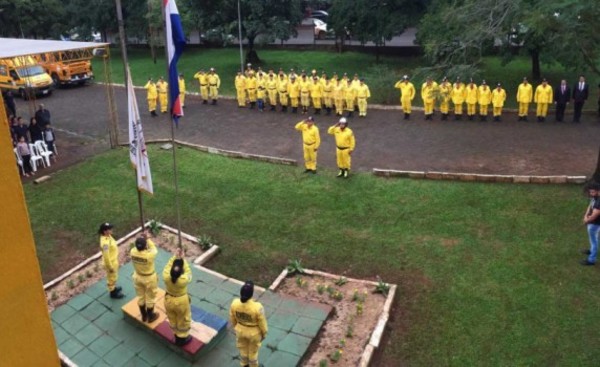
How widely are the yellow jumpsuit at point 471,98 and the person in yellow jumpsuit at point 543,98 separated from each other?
192cm

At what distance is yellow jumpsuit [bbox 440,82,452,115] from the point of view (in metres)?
16.1

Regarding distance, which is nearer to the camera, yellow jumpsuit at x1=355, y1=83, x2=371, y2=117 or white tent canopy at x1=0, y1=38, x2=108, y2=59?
white tent canopy at x1=0, y1=38, x2=108, y2=59

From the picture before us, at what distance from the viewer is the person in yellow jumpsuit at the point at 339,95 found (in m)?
19.0

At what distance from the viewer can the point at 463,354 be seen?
297 inches

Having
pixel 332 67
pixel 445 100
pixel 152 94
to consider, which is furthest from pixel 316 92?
pixel 332 67

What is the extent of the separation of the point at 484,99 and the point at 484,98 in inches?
1.3

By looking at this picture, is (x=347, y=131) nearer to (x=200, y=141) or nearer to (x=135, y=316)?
(x=200, y=141)

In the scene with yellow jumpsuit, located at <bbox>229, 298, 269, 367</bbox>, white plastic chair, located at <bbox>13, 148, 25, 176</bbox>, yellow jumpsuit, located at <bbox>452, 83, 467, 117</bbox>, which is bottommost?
yellow jumpsuit, located at <bbox>229, 298, 269, 367</bbox>

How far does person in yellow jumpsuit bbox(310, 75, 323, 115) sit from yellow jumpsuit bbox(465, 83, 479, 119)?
513cm

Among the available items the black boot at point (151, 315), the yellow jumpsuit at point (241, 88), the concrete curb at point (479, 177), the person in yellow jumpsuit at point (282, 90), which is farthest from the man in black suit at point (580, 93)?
the black boot at point (151, 315)

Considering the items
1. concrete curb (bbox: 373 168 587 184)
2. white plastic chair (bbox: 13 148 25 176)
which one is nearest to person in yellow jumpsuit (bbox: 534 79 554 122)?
concrete curb (bbox: 373 168 587 184)

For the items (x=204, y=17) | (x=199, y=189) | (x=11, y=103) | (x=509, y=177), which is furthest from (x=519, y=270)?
Answer: (x=204, y=17)

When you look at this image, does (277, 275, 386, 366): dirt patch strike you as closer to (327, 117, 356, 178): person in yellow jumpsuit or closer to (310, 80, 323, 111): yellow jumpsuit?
(327, 117, 356, 178): person in yellow jumpsuit

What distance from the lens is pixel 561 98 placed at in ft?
56.8
